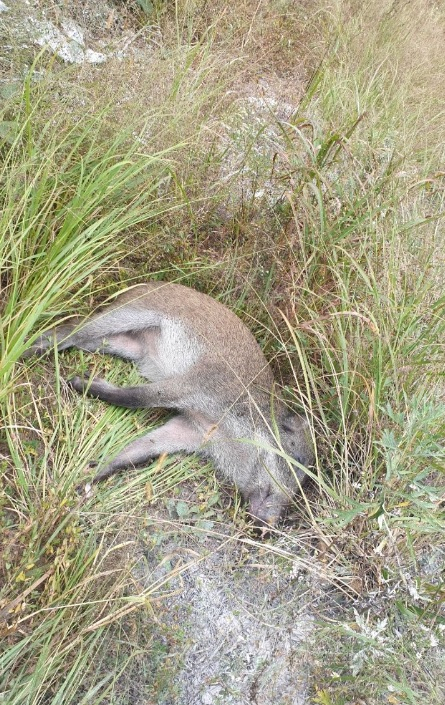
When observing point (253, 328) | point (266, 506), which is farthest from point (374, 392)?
point (253, 328)

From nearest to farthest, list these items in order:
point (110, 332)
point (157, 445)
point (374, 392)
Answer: point (374, 392) → point (157, 445) → point (110, 332)

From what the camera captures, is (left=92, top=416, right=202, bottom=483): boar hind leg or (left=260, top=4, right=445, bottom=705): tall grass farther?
(left=92, top=416, right=202, bottom=483): boar hind leg

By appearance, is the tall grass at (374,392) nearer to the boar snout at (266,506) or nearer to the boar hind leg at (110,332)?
the boar snout at (266,506)

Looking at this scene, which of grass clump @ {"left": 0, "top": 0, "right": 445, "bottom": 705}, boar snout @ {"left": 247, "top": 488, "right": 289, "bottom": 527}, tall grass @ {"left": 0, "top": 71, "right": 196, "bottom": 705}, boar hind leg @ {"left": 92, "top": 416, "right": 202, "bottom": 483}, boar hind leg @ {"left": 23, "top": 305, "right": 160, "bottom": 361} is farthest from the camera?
boar hind leg @ {"left": 23, "top": 305, "right": 160, "bottom": 361}

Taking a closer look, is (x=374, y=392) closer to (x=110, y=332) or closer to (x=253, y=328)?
(x=253, y=328)

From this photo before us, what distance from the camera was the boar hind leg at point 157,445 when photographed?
334cm

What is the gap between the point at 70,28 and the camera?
449 cm

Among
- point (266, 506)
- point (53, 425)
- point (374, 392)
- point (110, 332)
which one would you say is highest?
point (374, 392)

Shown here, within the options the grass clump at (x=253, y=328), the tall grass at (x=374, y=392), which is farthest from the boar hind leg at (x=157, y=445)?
the tall grass at (x=374, y=392)

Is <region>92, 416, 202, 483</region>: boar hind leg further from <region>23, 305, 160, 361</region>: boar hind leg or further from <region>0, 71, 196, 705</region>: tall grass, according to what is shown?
<region>23, 305, 160, 361</region>: boar hind leg

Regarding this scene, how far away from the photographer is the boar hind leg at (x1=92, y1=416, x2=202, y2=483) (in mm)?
3340

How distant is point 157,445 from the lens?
3490 millimetres

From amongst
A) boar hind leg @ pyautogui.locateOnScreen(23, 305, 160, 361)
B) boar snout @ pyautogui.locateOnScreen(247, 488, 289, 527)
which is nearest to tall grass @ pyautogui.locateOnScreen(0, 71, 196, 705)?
boar hind leg @ pyautogui.locateOnScreen(23, 305, 160, 361)

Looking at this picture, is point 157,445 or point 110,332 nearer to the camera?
point 157,445
